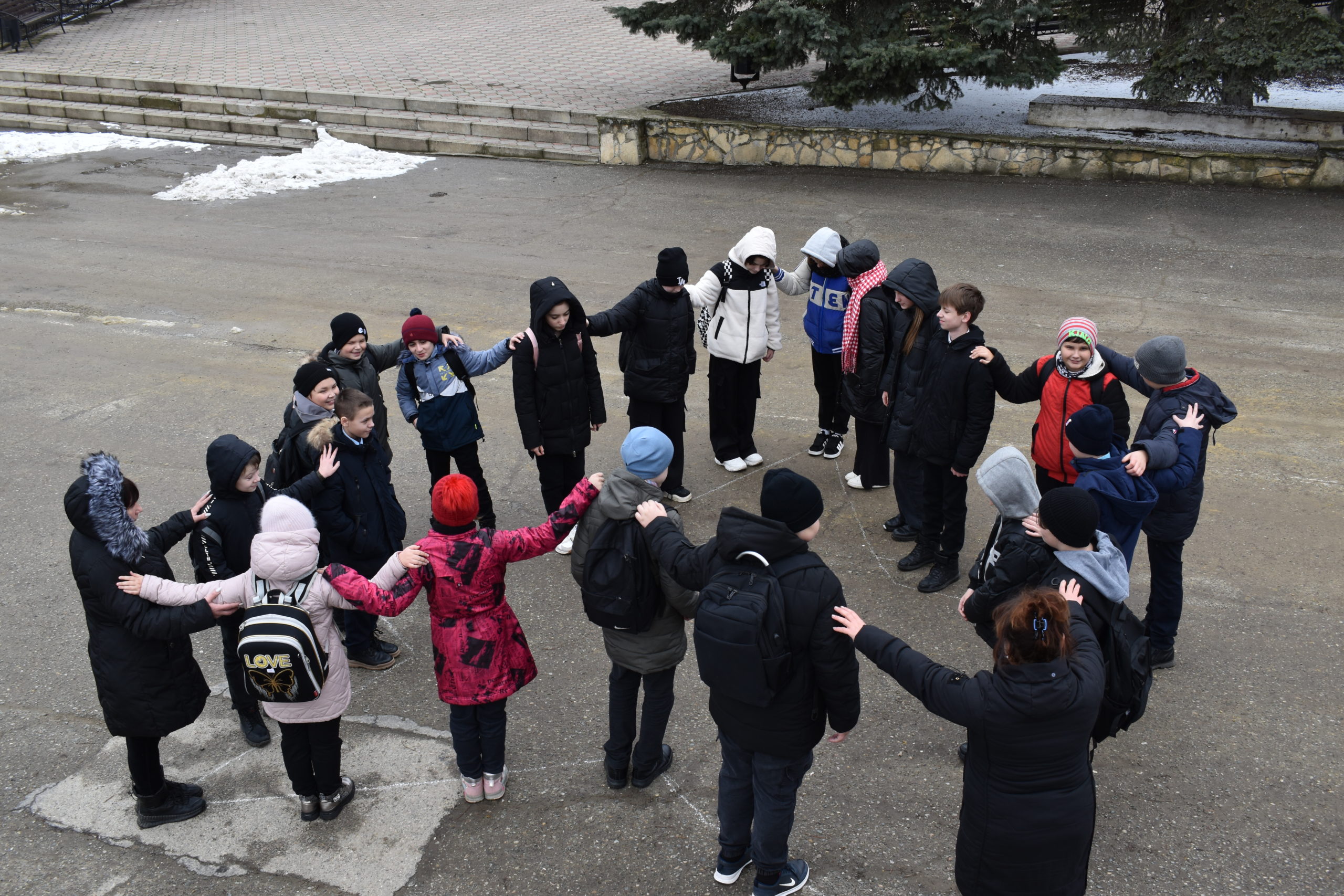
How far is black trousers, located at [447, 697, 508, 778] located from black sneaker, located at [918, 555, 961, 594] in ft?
8.70

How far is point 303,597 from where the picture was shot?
3939mm

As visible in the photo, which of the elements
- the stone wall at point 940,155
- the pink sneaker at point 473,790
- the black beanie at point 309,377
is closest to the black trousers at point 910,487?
the pink sneaker at point 473,790

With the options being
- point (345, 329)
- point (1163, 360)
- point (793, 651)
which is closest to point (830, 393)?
point (1163, 360)

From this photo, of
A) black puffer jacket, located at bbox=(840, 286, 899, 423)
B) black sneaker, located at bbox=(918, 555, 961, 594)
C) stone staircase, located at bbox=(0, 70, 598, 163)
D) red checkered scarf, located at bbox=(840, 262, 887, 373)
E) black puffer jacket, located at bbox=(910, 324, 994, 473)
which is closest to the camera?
black puffer jacket, located at bbox=(910, 324, 994, 473)

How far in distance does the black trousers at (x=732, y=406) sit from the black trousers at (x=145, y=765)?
409 centimetres

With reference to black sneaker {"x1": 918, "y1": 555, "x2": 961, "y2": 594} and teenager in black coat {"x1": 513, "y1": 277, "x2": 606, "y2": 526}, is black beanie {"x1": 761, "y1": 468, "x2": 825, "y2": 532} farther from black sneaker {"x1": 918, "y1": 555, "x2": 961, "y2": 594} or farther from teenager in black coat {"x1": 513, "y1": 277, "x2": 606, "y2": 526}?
teenager in black coat {"x1": 513, "y1": 277, "x2": 606, "y2": 526}

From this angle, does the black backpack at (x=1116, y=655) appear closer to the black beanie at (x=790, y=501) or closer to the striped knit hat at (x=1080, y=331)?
the black beanie at (x=790, y=501)

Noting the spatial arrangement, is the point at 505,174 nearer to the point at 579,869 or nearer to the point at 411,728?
the point at 411,728

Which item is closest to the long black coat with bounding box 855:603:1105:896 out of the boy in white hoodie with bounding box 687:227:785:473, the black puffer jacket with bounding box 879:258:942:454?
the black puffer jacket with bounding box 879:258:942:454

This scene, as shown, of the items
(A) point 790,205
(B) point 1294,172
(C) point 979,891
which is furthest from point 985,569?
(B) point 1294,172

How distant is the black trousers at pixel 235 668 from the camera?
4785 mm

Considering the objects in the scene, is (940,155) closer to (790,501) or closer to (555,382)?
(555,382)

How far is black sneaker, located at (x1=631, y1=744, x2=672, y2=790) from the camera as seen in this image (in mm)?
4465

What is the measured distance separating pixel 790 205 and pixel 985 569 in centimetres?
922
